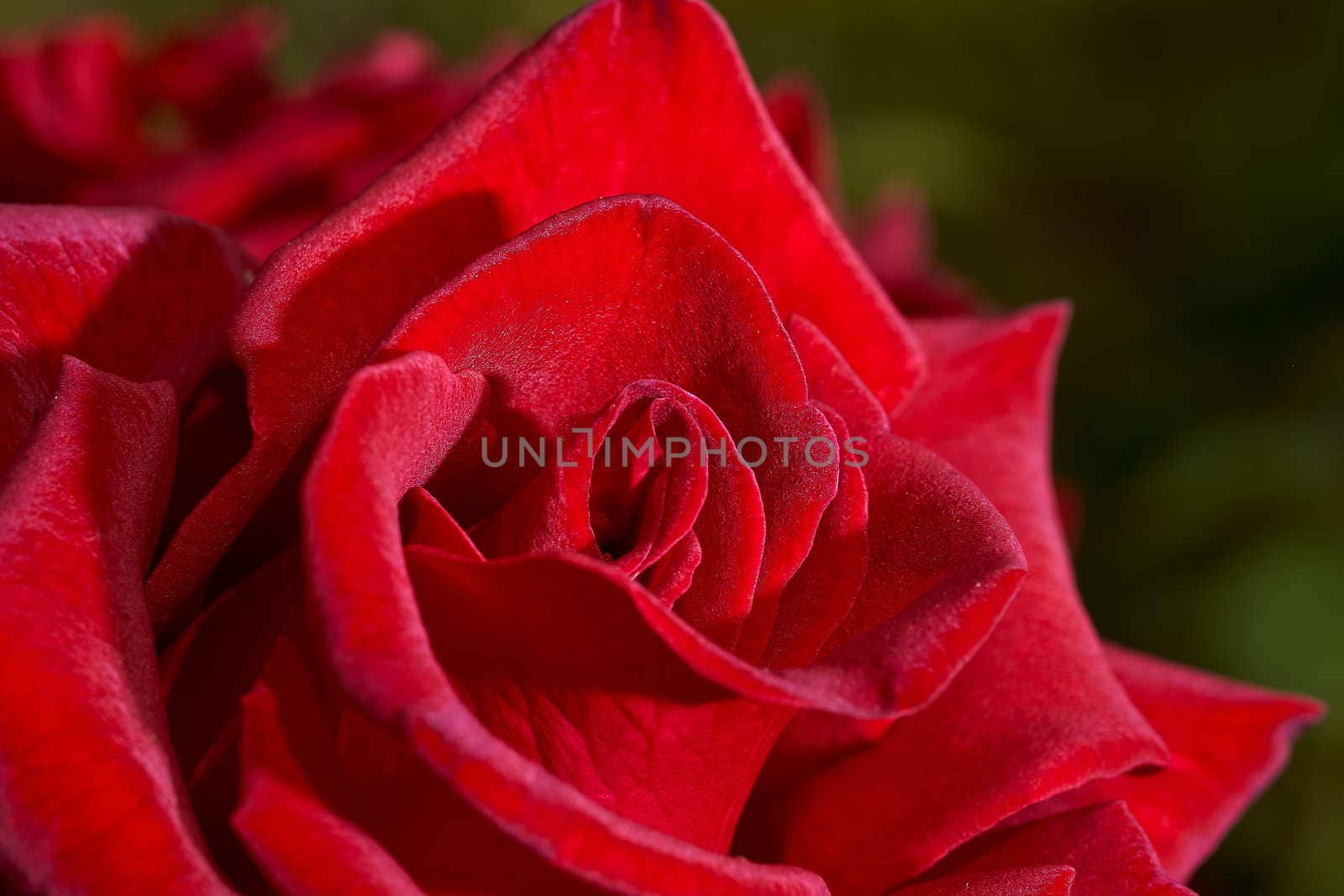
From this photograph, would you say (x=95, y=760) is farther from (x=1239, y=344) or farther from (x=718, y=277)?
(x=1239, y=344)

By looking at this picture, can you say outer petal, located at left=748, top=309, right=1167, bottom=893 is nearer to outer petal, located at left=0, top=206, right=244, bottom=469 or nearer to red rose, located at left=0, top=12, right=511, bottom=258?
outer petal, located at left=0, top=206, right=244, bottom=469

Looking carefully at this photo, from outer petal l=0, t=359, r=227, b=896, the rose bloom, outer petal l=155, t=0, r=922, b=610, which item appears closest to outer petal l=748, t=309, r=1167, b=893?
the rose bloom

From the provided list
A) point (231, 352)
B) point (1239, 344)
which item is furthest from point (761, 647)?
point (1239, 344)

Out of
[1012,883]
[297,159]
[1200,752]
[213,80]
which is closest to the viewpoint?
[1012,883]

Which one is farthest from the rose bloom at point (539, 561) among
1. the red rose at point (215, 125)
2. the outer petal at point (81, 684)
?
the red rose at point (215, 125)

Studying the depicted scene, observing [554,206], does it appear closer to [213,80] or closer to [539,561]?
[539,561]

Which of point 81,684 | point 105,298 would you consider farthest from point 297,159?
point 81,684
